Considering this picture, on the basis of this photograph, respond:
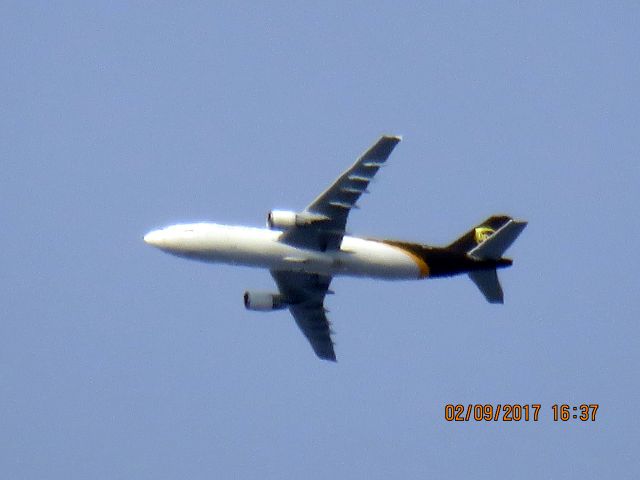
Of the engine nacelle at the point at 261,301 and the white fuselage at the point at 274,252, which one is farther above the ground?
the white fuselage at the point at 274,252

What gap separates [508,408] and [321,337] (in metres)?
13.4

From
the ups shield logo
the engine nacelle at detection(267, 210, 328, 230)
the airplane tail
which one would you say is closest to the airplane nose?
the engine nacelle at detection(267, 210, 328, 230)

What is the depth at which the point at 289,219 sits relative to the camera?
3182 inches

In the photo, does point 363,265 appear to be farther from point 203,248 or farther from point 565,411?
point 565,411

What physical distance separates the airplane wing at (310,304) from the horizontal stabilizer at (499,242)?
10.3m

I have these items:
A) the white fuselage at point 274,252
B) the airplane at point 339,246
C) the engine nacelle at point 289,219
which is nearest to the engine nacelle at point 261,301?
the airplane at point 339,246

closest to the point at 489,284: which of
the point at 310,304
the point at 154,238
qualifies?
the point at 310,304

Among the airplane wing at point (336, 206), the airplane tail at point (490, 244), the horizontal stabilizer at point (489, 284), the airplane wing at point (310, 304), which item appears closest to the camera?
the airplane wing at point (336, 206)

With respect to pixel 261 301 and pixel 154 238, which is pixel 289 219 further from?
pixel 261 301

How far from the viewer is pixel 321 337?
92.9 m

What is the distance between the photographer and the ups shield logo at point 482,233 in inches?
3428

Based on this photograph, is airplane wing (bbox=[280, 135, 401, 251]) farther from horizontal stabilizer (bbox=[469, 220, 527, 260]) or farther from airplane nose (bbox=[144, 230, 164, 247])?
horizontal stabilizer (bbox=[469, 220, 527, 260])

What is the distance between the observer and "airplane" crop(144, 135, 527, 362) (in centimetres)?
7988

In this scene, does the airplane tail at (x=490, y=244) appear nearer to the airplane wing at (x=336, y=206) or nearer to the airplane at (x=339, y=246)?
the airplane at (x=339, y=246)
